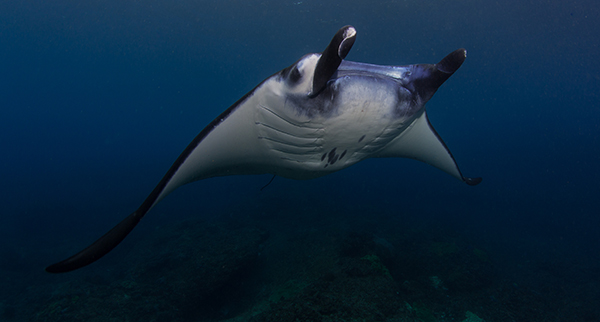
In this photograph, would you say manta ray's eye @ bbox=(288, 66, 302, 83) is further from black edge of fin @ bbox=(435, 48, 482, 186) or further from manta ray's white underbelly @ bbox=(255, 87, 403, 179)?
black edge of fin @ bbox=(435, 48, 482, 186)

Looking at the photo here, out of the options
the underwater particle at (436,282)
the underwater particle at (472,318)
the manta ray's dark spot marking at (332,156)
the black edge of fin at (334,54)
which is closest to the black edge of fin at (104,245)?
the black edge of fin at (334,54)

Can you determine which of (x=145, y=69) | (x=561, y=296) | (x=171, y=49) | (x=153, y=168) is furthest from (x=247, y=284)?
(x=145, y=69)

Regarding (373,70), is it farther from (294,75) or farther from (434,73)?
(294,75)

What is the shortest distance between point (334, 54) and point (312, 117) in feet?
1.52

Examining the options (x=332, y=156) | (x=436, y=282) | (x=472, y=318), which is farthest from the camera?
(x=436, y=282)

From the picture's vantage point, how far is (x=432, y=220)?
8.91 m

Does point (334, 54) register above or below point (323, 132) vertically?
above

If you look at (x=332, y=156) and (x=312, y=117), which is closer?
(x=312, y=117)

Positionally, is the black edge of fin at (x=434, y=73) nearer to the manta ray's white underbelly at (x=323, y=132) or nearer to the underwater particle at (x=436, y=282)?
the manta ray's white underbelly at (x=323, y=132)

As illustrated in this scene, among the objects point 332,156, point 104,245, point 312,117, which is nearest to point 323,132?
point 312,117

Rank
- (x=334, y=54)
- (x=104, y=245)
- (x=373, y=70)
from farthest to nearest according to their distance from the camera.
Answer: (x=373, y=70) → (x=104, y=245) → (x=334, y=54)

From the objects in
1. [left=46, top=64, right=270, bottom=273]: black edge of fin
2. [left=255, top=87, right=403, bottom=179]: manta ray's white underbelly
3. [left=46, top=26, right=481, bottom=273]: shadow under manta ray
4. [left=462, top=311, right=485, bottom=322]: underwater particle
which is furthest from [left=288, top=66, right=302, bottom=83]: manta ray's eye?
[left=462, top=311, right=485, bottom=322]: underwater particle

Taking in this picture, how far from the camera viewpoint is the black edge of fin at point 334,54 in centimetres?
103

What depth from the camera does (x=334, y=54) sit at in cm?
107
